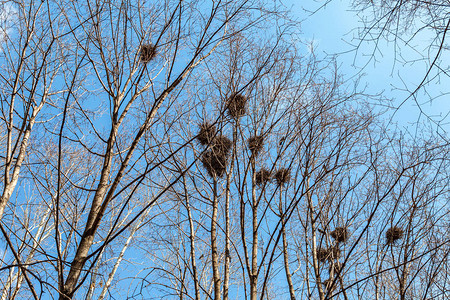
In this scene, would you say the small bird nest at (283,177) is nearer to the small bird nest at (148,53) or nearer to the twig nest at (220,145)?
the twig nest at (220,145)

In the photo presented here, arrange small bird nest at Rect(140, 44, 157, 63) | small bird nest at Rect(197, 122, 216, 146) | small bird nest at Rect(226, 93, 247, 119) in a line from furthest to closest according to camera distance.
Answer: small bird nest at Rect(140, 44, 157, 63) < small bird nest at Rect(226, 93, 247, 119) < small bird nest at Rect(197, 122, 216, 146)

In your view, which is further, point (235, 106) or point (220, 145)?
point (220, 145)

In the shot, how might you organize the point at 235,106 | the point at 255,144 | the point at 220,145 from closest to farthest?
1. the point at 235,106
2. the point at 255,144
3. the point at 220,145

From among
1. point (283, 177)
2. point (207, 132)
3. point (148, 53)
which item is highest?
point (207, 132)

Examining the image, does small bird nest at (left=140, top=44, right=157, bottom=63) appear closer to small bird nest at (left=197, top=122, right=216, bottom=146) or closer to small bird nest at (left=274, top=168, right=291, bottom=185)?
small bird nest at (left=197, top=122, right=216, bottom=146)

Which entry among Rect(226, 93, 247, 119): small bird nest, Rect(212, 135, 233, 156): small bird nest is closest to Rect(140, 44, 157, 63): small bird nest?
Rect(226, 93, 247, 119): small bird nest

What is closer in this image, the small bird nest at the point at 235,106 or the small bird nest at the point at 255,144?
the small bird nest at the point at 235,106

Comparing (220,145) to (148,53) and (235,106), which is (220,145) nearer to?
(148,53)

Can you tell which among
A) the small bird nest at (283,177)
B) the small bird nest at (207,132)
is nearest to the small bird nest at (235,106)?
the small bird nest at (207,132)

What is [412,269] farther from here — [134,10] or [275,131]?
[134,10]

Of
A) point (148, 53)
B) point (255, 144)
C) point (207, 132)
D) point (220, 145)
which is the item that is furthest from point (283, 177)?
point (220, 145)

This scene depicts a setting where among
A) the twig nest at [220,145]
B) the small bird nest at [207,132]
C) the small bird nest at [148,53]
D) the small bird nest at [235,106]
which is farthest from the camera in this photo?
the twig nest at [220,145]

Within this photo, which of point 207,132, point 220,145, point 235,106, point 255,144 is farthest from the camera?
point 220,145

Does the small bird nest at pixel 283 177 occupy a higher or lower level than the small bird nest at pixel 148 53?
lower
